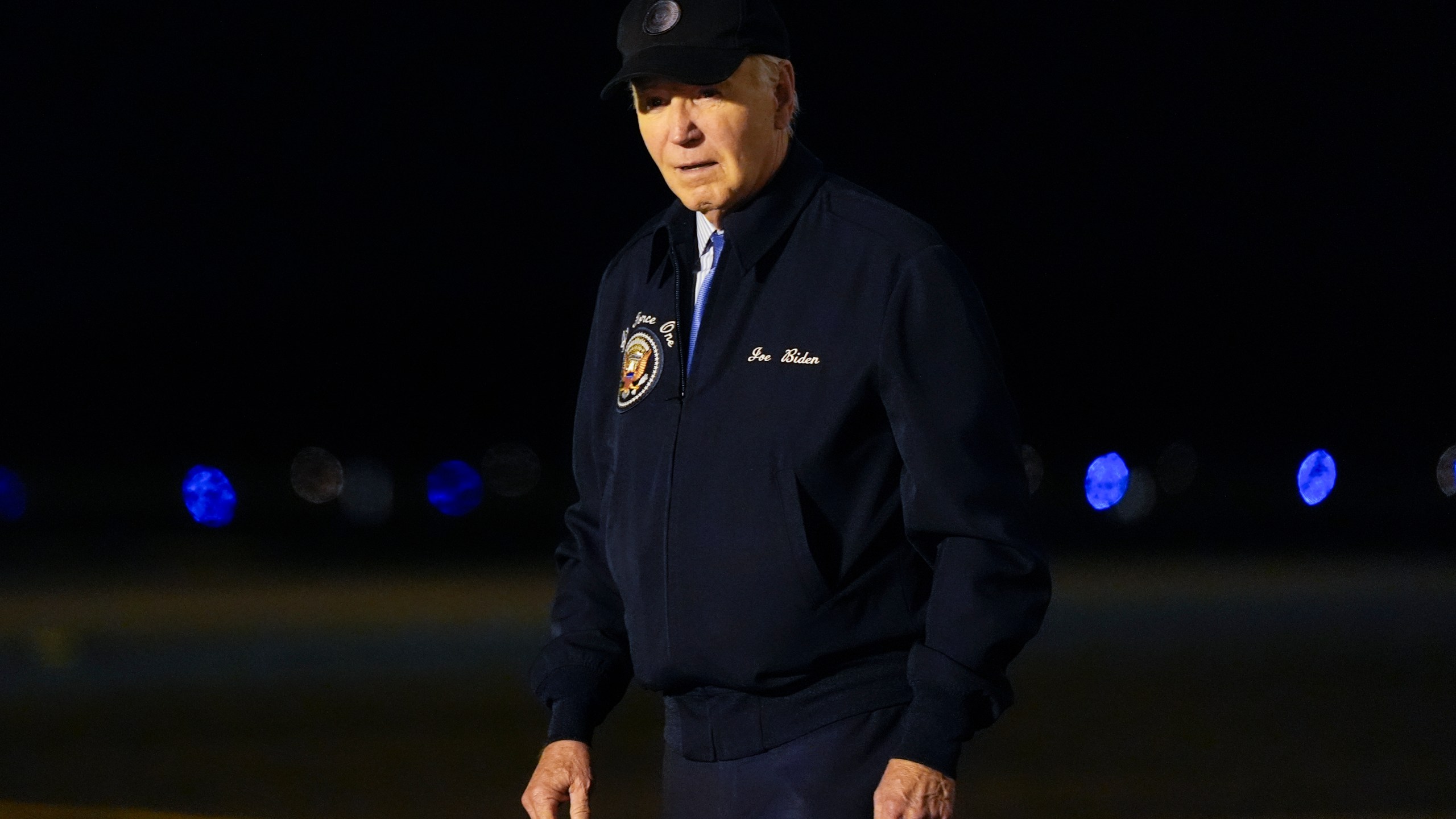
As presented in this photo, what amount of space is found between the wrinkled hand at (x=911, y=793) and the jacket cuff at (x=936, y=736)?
0.03 ft

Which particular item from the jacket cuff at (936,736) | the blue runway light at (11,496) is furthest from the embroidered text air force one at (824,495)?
the blue runway light at (11,496)

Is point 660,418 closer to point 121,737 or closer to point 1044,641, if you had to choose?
point 121,737

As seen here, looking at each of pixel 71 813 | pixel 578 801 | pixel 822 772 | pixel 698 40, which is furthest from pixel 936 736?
pixel 71 813

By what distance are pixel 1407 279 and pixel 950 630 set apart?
21.2 meters

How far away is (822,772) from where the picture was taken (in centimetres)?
238

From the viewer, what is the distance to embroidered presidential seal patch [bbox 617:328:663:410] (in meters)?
2.57

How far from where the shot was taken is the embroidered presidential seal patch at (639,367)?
101 inches

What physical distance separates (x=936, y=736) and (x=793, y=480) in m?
0.36

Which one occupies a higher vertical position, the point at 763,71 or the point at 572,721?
the point at 763,71

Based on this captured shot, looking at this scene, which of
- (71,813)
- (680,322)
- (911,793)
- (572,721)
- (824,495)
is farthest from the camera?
(71,813)

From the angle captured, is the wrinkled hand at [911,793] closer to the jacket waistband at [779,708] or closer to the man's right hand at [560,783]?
the jacket waistband at [779,708]

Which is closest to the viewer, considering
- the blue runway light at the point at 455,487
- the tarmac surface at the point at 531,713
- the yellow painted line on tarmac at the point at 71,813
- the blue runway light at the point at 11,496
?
the yellow painted line on tarmac at the point at 71,813

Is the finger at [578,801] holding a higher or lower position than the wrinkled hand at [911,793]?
lower

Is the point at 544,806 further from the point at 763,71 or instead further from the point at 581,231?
the point at 581,231
